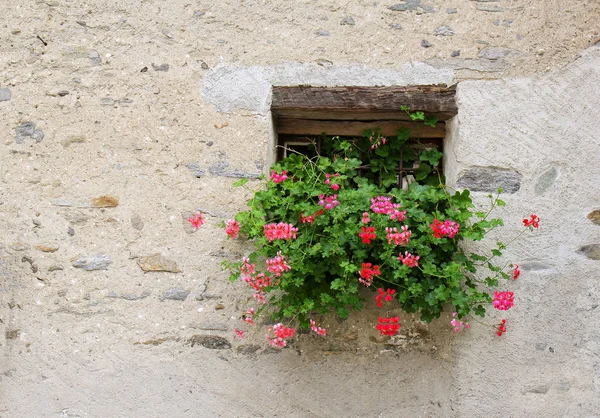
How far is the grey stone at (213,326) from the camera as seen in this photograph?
272 centimetres

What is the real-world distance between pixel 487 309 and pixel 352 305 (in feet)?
2.14

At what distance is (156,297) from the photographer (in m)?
2.75

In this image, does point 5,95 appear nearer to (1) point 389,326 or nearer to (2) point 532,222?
(1) point 389,326

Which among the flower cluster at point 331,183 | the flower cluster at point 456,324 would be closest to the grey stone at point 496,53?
the flower cluster at point 331,183

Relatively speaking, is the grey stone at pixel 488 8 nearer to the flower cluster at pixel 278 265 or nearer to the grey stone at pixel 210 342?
the flower cluster at pixel 278 265

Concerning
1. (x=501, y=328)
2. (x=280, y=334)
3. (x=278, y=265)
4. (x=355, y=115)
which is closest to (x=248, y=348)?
(x=280, y=334)

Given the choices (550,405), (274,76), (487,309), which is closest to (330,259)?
(487,309)

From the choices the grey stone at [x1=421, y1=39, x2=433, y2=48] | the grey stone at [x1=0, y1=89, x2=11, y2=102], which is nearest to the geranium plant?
the grey stone at [x1=421, y1=39, x2=433, y2=48]

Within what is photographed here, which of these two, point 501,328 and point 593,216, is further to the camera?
point 593,216

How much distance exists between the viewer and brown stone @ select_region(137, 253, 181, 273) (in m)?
2.77

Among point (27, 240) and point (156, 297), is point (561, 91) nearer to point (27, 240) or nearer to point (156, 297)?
point (156, 297)

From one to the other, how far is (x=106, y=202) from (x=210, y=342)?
0.85 meters

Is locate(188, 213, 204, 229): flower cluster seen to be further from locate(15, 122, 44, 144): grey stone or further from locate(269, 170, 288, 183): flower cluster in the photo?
locate(15, 122, 44, 144): grey stone

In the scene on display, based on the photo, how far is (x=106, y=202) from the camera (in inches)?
112
